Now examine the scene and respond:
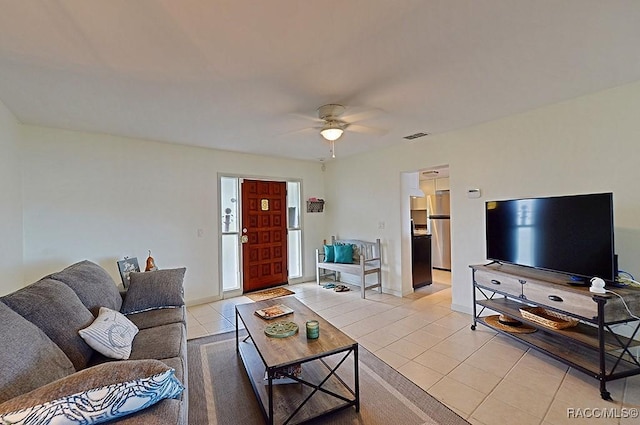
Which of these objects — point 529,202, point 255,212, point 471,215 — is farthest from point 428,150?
point 255,212

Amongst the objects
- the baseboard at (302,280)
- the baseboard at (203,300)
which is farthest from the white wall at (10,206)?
the baseboard at (302,280)

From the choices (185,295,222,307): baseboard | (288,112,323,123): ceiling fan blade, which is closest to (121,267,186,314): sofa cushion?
(185,295,222,307): baseboard

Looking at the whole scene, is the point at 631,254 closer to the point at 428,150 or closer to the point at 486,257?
the point at 486,257

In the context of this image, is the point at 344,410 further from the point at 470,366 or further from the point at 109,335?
the point at 109,335

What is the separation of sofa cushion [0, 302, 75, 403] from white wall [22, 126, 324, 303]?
2.65 metres

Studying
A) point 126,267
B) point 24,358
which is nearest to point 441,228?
point 126,267

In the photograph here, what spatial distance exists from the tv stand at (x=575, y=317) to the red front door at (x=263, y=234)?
3.51 meters

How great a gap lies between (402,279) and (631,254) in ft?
8.73

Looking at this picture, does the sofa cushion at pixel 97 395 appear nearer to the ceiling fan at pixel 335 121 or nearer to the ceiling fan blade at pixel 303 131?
the ceiling fan at pixel 335 121

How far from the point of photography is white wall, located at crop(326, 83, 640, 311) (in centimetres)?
254

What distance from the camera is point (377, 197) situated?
503 centimetres

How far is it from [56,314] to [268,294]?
139 inches

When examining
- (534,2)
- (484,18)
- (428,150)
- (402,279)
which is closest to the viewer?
(534,2)

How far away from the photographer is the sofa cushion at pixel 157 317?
240 cm
